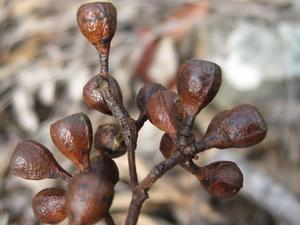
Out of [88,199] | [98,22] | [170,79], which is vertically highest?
[98,22]

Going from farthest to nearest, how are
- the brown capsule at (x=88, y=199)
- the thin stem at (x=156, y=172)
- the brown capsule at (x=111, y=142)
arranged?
the brown capsule at (x=111, y=142), the thin stem at (x=156, y=172), the brown capsule at (x=88, y=199)

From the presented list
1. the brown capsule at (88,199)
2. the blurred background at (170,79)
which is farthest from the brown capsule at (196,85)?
the blurred background at (170,79)

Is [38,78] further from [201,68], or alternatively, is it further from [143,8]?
[201,68]

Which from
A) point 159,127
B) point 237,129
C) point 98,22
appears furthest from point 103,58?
point 237,129

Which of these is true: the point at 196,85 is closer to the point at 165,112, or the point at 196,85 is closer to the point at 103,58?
the point at 165,112

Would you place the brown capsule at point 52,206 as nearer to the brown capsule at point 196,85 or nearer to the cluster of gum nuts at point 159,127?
the cluster of gum nuts at point 159,127

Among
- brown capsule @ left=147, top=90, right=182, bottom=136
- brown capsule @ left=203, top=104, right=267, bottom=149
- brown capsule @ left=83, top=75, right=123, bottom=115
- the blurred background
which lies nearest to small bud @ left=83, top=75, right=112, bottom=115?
brown capsule @ left=83, top=75, right=123, bottom=115

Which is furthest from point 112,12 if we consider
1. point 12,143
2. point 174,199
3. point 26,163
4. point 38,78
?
point 38,78

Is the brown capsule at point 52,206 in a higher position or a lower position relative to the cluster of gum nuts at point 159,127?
lower
